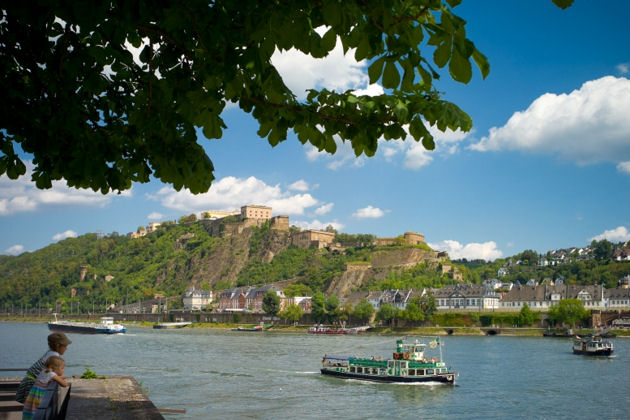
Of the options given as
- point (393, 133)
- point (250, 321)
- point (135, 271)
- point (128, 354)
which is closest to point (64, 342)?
point (393, 133)

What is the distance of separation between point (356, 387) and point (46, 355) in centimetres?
2704

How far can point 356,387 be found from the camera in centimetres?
3200

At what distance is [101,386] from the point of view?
13.8 m

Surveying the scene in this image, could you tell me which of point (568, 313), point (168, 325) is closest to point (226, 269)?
point (168, 325)

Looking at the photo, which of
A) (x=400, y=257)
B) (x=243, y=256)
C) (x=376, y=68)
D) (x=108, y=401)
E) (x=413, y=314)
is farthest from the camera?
(x=243, y=256)

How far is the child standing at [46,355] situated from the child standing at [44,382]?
0.08 metres

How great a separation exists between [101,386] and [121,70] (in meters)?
10.6

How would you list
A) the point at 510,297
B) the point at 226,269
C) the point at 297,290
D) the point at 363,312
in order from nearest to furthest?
the point at 363,312 → the point at 510,297 → the point at 297,290 → the point at 226,269

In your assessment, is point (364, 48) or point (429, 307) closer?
point (364, 48)

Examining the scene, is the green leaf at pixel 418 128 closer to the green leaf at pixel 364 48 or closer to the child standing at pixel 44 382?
the green leaf at pixel 364 48

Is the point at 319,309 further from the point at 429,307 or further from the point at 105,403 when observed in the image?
the point at 105,403

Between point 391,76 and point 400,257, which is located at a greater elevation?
point 400,257

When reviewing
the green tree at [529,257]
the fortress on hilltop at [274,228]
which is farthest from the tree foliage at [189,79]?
the green tree at [529,257]

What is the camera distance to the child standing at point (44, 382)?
6.44m
